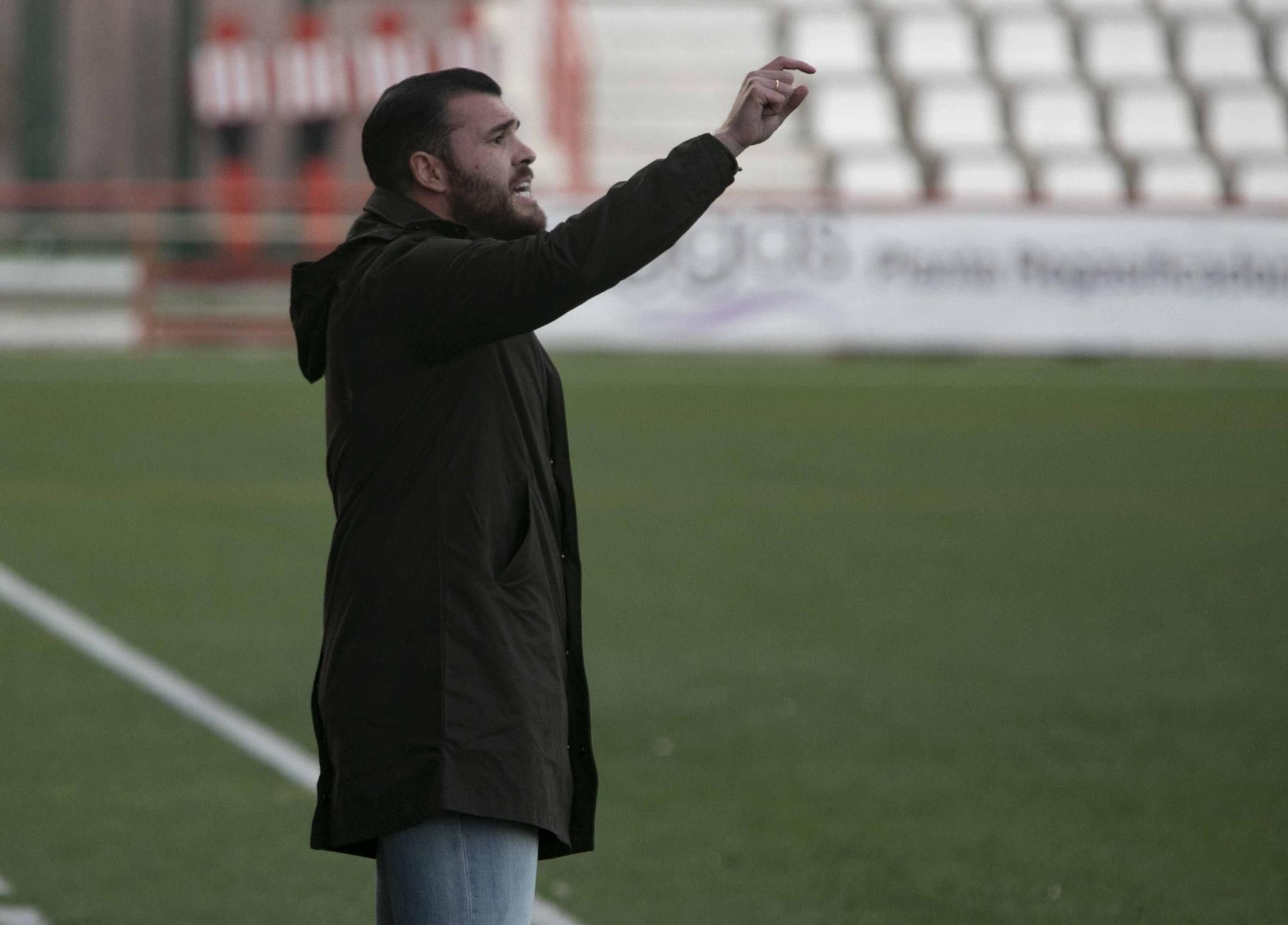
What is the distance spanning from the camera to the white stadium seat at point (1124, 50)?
30547 mm

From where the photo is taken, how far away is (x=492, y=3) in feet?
99.2

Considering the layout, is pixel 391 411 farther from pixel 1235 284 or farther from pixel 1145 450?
pixel 1235 284

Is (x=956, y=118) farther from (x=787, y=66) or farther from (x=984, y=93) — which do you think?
(x=787, y=66)

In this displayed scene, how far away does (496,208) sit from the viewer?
2980mm

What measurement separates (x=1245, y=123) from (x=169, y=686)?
24445mm

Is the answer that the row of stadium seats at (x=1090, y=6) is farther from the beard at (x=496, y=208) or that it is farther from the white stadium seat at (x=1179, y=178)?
the beard at (x=496, y=208)

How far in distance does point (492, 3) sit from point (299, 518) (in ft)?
65.7

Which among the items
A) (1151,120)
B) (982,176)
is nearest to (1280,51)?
(1151,120)

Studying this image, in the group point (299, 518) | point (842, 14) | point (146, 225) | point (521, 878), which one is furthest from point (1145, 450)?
point (842, 14)

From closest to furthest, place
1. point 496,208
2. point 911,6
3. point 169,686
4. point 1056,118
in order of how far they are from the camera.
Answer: point 496,208
point 169,686
point 1056,118
point 911,6

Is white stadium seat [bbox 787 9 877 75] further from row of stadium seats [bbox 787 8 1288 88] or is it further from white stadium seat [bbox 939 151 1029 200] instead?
white stadium seat [bbox 939 151 1029 200]

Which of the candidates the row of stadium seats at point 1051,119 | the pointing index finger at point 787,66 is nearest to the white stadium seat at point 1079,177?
the row of stadium seats at point 1051,119

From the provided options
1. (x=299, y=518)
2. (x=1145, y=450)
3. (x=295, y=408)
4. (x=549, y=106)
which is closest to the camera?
(x=299, y=518)

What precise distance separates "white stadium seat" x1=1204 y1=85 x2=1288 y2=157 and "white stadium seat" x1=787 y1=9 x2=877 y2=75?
475 cm
